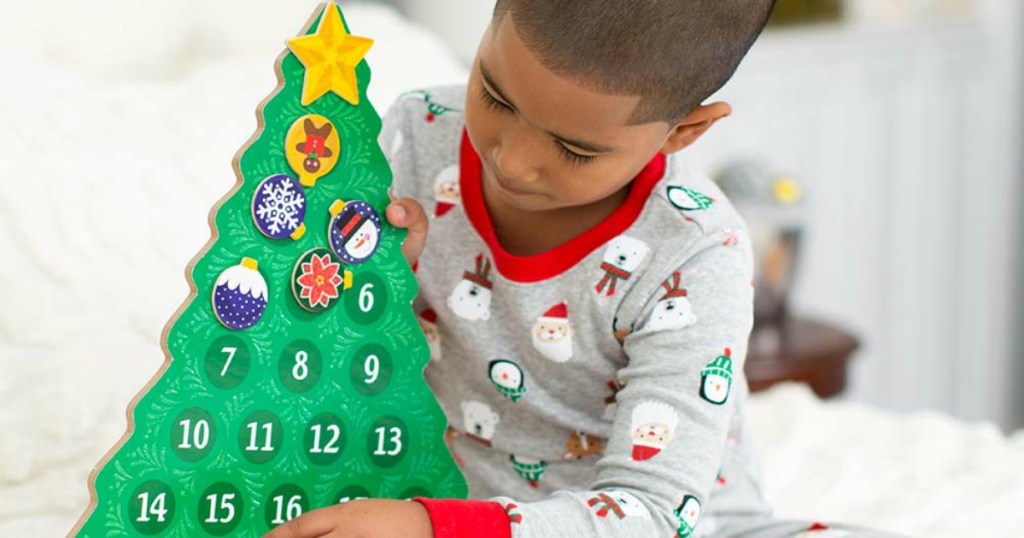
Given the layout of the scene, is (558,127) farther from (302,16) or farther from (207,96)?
(302,16)

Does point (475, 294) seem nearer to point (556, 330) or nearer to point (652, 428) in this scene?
point (556, 330)

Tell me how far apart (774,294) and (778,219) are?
0.13 m

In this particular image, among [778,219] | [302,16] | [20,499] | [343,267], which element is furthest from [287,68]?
[778,219]

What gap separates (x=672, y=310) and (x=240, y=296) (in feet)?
1.01

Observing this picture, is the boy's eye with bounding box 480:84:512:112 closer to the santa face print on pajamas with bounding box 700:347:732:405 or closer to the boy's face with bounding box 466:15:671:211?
the boy's face with bounding box 466:15:671:211

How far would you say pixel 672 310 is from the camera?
918 millimetres

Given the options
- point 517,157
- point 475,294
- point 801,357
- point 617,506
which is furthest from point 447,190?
point 801,357

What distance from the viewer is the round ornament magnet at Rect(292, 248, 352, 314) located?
0.81m

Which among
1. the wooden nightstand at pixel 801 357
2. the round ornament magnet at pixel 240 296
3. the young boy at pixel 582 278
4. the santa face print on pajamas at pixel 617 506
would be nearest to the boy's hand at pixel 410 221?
the young boy at pixel 582 278

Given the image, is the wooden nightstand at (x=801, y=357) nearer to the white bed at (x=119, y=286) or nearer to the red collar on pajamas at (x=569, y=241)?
the white bed at (x=119, y=286)

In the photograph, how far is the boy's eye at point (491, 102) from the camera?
85cm

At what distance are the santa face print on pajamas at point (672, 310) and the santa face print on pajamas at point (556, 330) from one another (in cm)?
7

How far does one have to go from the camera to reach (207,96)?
50.2 inches

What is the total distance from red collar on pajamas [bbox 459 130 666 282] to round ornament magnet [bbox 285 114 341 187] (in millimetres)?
196
